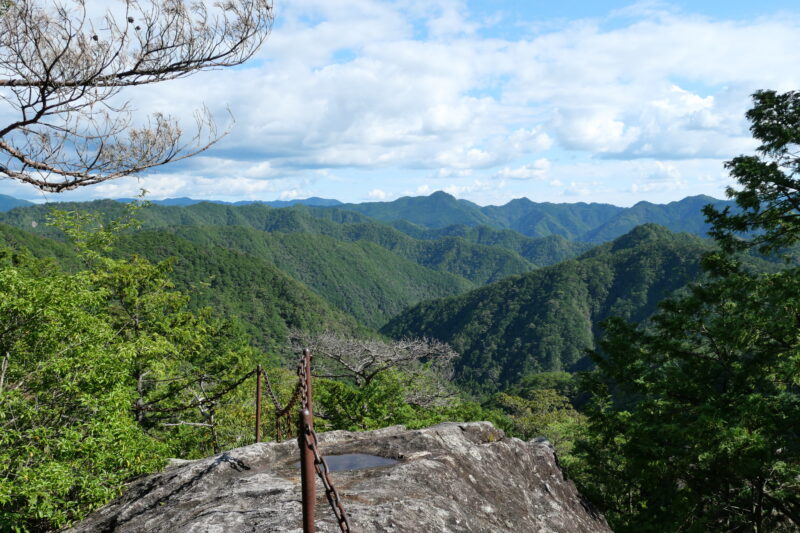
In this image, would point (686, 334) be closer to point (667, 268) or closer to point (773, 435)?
point (773, 435)

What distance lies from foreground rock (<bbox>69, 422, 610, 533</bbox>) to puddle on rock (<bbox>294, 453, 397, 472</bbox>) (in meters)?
0.19

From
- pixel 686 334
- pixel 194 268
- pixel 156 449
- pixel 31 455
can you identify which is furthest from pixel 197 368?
pixel 194 268

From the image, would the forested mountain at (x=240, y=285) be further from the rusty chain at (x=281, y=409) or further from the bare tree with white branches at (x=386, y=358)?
the rusty chain at (x=281, y=409)

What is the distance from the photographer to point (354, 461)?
304 inches

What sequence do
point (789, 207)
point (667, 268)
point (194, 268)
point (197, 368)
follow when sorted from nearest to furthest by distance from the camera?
point (789, 207)
point (197, 368)
point (194, 268)
point (667, 268)

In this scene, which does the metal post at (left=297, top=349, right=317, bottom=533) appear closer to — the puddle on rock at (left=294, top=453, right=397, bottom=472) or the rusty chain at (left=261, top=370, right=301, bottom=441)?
the rusty chain at (left=261, top=370, right=301, bottom=441)

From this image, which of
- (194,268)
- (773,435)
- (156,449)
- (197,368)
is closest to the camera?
(773,435)

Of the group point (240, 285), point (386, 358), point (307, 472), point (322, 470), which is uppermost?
point (240, 285)

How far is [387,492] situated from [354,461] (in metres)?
2.05

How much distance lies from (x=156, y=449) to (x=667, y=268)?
22391cm

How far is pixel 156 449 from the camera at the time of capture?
9.80 meters

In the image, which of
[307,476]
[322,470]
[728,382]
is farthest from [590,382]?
[307,476]

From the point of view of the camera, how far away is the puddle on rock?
7391mm

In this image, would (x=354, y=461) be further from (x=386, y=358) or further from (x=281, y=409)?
(x=386, y=358)
